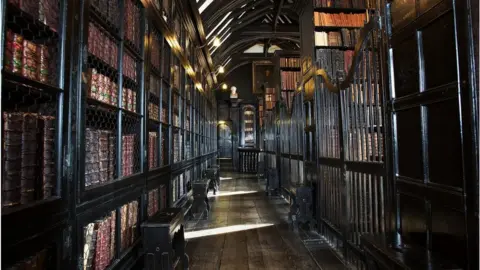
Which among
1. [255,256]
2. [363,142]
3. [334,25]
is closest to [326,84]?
[363,142]

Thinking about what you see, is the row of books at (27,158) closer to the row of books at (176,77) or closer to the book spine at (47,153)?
the book spine at (47,153)

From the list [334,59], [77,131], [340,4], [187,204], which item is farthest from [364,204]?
[340,4]

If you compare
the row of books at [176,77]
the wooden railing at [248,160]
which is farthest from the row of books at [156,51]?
the wooden railing at [248,160]

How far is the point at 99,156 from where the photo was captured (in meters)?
1.79

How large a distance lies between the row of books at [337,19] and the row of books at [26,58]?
3766mm

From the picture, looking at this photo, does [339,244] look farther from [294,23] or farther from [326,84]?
[294,23]

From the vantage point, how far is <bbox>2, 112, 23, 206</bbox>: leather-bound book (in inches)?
41.7

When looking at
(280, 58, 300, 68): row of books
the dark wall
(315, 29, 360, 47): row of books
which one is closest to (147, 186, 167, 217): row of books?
(315, 29, 360, 47): row of books

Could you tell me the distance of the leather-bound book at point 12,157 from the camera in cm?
106

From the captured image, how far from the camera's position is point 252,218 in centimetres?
443

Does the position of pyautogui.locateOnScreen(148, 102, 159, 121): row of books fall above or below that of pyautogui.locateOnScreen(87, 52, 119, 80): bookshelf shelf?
below

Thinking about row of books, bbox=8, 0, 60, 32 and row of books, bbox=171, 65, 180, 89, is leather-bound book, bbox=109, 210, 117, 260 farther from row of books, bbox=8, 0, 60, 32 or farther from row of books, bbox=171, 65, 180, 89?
row of books, bbox=171, 65, 180, 89

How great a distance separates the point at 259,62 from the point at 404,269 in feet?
40.8

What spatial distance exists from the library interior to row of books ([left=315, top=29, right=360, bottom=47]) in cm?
8
